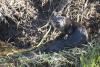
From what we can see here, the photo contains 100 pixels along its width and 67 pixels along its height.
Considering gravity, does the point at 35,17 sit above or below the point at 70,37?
above

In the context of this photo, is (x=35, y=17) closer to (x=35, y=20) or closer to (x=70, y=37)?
(x=35, y=20)

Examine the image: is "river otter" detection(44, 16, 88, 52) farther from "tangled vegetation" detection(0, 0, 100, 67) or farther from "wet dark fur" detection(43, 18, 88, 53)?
"tangled vegetation" detection(0, 0, 100, 67)

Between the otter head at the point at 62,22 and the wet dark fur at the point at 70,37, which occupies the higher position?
the otter head at the point at 62,22

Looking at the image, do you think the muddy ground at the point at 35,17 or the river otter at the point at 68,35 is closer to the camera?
the river otter at the point at 68,35

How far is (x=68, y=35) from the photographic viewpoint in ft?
14.7

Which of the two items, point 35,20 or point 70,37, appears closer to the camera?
point 70,37

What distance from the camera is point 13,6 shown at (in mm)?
4848

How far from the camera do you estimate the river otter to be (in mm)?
4270

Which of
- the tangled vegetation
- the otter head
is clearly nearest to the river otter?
the otter head

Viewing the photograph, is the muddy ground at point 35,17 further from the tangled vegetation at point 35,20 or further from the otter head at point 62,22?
the otter head at point 62,22

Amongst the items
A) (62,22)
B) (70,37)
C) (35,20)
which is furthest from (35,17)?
(70,37)

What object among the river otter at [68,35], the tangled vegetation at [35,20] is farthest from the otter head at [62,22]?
the tangled vegetation at [35,20]

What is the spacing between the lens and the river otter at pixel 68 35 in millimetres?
4270

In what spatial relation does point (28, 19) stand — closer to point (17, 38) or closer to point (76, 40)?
point (17, 38)
